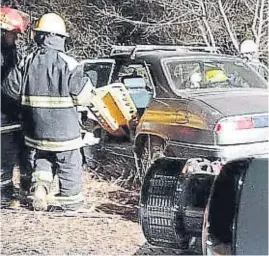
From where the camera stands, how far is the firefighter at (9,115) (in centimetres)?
619

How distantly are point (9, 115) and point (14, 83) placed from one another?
16.3 inches

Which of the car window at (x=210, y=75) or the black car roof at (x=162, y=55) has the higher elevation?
the black car roof at (x=162, y=55)

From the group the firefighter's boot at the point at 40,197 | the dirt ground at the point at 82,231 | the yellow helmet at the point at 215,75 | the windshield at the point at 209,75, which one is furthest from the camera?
the yellow helmet at the point at 215,75

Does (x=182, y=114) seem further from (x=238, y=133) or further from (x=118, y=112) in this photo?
(x=118, y=112)

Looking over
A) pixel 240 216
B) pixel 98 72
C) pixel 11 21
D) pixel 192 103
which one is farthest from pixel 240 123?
pixel 240 216

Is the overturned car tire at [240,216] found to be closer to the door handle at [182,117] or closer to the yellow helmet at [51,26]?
the door handle at [182,117]

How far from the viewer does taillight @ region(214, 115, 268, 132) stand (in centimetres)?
550

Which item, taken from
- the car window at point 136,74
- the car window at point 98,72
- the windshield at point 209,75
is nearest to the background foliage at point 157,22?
the car window at point 98,72

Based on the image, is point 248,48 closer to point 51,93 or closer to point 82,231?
point 51,93

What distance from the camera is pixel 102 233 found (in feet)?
17.8

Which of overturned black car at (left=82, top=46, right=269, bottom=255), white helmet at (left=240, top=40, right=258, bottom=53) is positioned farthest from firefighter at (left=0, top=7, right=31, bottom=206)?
white helmet at (left=240, top=40, right=258, bottom=53)

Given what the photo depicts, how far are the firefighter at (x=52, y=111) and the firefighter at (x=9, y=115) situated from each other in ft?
0.71

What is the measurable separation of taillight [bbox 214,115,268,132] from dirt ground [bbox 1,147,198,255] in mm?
1019

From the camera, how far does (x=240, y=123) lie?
5578mm
